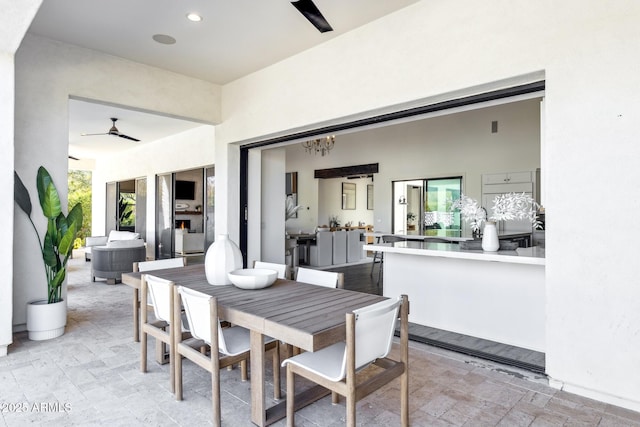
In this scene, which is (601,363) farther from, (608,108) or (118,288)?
(118,288)

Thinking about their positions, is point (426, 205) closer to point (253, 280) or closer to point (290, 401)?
point (253, 280)

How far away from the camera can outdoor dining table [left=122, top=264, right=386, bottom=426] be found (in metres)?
1.78

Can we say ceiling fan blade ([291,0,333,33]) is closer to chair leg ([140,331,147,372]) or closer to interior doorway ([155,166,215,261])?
chair leg ([140,331,147,372])

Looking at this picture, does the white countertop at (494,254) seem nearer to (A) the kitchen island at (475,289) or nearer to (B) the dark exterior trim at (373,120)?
(A) the kitchen island at (475,289)

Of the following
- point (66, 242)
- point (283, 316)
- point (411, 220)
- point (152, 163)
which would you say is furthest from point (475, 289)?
point (152, 163)

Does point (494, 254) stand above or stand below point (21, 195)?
below

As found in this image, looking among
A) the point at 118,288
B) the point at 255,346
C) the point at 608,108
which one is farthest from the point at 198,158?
the point at 608,108

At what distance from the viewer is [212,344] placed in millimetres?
2090

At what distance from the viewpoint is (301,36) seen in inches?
158

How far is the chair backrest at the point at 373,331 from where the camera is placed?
1.74 metres

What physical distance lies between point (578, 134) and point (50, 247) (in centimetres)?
464

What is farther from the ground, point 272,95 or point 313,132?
point 272,95

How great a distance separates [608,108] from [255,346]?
2.62 meters

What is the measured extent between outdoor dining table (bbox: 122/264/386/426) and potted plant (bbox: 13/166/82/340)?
183cm
